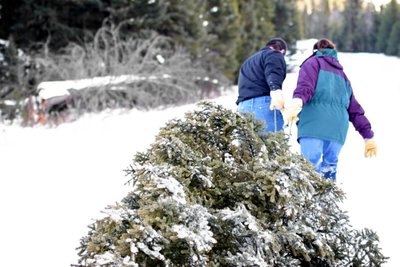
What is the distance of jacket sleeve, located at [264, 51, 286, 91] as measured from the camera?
527 cm

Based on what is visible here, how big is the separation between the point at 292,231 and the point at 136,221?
32.6 inches

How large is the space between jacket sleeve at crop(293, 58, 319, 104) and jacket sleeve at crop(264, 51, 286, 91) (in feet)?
1.41

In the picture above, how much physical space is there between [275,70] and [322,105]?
0.71m

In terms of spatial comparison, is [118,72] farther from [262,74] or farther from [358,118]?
[358,118]

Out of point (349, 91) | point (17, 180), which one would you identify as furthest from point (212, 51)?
point (349, 91)

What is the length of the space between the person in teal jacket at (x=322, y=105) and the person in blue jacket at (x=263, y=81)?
0.48 meters

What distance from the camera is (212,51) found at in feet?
80.9

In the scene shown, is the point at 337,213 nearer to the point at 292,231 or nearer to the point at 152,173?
the point at 292,231

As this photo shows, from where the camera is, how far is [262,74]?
561 centimetres

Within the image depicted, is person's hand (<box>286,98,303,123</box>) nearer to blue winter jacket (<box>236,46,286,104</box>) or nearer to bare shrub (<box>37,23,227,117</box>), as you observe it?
blue winter jacket (<box>236,46,286,104</box>)

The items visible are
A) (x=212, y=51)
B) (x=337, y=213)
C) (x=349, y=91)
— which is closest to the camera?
(x=337, y=213)

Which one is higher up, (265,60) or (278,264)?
(265,60)

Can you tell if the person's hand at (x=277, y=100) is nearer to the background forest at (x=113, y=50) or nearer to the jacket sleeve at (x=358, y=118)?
the jacket sleeve at (x=358, y=118)

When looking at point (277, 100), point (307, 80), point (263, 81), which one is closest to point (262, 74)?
point (263, 81)
